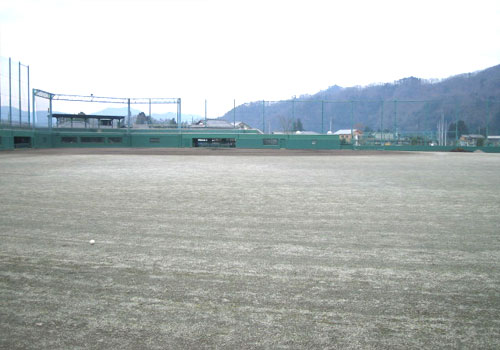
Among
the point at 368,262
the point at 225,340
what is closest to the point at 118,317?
the point at 225,340

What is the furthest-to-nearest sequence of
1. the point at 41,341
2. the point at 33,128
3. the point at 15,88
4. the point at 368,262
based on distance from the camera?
the point at 33,128, the point at 15,88, the point at 368,262, the point at 41,341

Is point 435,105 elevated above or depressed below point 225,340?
above

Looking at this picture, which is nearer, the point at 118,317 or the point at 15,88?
the point at 118,317

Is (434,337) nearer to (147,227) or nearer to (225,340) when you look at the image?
(225,340)

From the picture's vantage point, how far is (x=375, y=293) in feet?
11.3

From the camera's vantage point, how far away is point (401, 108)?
88812mm

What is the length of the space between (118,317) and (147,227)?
2.93m

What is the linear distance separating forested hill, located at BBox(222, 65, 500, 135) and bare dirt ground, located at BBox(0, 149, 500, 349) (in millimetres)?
45432

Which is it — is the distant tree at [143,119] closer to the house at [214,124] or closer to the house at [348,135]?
the house at [214,124]

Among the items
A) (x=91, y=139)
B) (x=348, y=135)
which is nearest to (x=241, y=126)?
(x=91, y=139)

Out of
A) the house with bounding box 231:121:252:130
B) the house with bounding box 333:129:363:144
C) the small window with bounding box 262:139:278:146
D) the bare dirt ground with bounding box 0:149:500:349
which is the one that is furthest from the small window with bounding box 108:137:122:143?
the bare dirt ground with bounding box 0:149:500:349

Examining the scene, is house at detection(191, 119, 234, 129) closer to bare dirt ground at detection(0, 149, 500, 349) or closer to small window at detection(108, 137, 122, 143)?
small window at detection(108, 137, 122, 143)

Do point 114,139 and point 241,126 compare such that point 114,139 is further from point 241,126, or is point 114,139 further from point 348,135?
point 348,135

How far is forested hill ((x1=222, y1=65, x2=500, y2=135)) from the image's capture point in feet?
190
